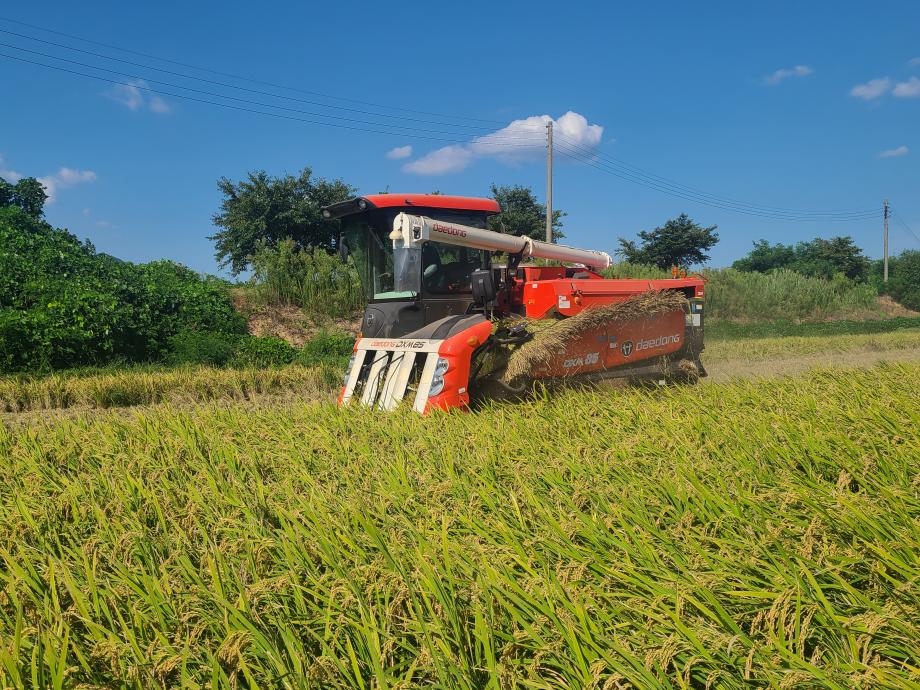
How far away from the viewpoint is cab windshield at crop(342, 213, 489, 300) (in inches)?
237

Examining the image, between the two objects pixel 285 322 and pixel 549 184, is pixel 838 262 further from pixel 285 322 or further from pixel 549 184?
pixel 285 322

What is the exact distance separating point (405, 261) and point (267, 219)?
1620 centimetres

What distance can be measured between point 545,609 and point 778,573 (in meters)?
0.64

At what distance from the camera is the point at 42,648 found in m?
1.71

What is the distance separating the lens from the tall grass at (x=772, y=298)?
2294cm

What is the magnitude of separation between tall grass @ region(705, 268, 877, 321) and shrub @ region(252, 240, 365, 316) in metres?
13.9

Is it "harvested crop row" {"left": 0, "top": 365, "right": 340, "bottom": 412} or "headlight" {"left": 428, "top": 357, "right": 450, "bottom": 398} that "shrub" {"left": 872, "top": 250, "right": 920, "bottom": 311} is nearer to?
"harvested crop row" {"left": 0, "top": 365, "right": 340, "bottom": 412}

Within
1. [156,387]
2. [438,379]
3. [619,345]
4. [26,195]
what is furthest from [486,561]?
[26,195]

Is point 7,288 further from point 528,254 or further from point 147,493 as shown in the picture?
point 147,493

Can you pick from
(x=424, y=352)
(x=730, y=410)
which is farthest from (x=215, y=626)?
(x=424, y=352)

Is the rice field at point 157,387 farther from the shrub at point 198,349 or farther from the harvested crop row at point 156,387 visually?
the shrub at point 198,349

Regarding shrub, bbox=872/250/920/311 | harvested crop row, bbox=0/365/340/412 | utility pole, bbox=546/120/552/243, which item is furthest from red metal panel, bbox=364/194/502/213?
shrub, bbox=872/250/920/311

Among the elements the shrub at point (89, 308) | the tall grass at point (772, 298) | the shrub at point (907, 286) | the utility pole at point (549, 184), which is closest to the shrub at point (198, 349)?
the shrub at point (89, 308)

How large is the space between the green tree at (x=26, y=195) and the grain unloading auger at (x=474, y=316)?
28.2m
